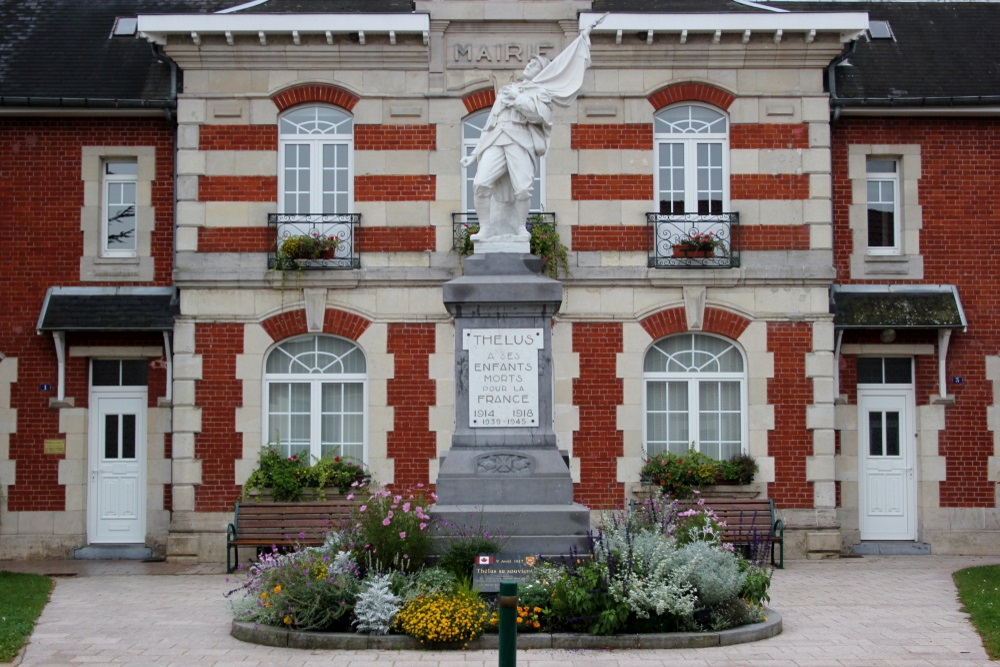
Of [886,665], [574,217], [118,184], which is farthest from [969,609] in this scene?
[118,184]

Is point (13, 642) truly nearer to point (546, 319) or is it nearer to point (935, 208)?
point (546, 319)

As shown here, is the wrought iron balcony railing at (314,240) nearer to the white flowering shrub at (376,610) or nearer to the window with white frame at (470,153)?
the window with white frame at (470,153)

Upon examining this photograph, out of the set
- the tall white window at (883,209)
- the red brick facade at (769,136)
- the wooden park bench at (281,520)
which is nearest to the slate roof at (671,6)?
the red brick facade at (769,136)

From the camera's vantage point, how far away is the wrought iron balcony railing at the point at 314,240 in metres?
16.9

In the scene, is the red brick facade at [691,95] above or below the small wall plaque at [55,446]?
above

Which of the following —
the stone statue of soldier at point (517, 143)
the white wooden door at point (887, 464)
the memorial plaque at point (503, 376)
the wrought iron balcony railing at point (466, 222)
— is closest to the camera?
the memorial plaque at point (503, 376)

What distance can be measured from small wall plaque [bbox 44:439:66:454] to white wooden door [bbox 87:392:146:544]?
382 millimetres

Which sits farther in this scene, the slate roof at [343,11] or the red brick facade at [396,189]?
the slate roof at [343,11]

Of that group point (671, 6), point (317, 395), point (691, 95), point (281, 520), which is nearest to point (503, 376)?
point (281, 520)

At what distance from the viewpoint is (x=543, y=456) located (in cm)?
1133

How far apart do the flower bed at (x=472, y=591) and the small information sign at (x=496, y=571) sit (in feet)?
0.30

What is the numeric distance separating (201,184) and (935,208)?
32.2ft

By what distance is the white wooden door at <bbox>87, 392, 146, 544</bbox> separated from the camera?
58.4ft

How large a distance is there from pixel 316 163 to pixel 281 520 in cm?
469
